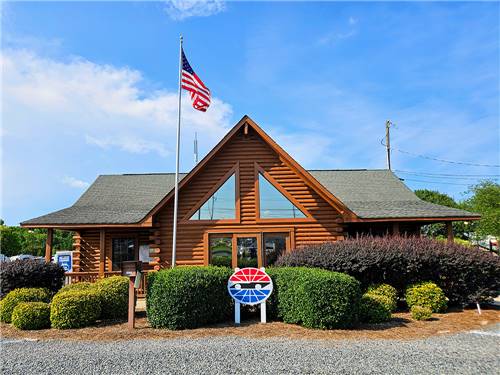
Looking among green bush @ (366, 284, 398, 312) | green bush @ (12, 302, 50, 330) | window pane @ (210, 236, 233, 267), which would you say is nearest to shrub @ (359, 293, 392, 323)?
green bush @ (366, 284, 398, 312)

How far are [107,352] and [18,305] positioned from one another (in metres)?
4.02

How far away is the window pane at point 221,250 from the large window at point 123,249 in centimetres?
404

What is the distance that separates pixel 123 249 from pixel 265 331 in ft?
30.8

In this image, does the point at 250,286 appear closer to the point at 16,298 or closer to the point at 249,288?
the point at 249,288

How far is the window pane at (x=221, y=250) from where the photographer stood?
13484 millimetres

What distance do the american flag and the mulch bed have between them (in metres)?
6.70

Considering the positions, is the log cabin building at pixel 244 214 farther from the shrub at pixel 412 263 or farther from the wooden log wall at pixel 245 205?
the shrub at pixel 412 263

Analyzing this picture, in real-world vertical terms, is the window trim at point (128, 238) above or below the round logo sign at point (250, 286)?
above

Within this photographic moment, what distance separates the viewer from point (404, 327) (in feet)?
28.3

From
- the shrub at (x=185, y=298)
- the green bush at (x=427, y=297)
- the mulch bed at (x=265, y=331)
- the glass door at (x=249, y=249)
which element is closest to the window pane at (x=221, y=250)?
the glass door at (x=249, y=249)

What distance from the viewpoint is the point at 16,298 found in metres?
9.78

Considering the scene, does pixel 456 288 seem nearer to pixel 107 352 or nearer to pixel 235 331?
pixel 235 331

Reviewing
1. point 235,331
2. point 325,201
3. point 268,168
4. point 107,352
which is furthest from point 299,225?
point 107,352

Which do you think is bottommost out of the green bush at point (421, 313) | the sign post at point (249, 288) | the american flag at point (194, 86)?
the green bush at point (421, 313)
